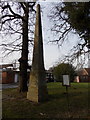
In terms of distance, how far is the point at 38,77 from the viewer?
1071 centimetres

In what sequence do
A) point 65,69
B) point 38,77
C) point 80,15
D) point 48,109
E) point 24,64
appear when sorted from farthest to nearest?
point 65,69, point 24,64, point 38,77, point 80,15, point 48,109

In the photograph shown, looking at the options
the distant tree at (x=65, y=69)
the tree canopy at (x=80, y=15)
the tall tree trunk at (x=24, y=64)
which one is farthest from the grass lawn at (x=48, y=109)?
the distant tree at (x=65, y=69)

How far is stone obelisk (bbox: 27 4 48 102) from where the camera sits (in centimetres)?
1040

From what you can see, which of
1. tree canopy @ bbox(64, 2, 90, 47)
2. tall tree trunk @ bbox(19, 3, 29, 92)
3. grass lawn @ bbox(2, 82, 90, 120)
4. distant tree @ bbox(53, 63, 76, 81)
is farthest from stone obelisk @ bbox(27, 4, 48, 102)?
distant tree @ bbox(53, 63, 76, 81)

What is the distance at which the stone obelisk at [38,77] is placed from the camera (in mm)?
10398

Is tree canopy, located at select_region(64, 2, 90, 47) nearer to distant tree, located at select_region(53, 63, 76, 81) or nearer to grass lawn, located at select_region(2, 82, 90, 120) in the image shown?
distant tree, located at select_region(53, 63, 76, 81)

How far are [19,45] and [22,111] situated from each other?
744cm

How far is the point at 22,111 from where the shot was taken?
814 cm

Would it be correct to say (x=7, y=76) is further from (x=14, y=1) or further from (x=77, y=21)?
(x=77, y=21)

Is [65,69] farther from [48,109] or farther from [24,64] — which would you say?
[48,109]

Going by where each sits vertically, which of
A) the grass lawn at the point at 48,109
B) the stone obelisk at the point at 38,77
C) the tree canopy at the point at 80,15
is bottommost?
the grass lawn at the point at 48,109

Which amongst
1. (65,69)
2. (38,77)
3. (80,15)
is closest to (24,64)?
(38,77)

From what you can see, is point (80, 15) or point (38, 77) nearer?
point (80, 15)

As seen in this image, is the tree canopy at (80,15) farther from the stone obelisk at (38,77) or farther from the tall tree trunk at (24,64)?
the tall tree trunk at (24,64)
